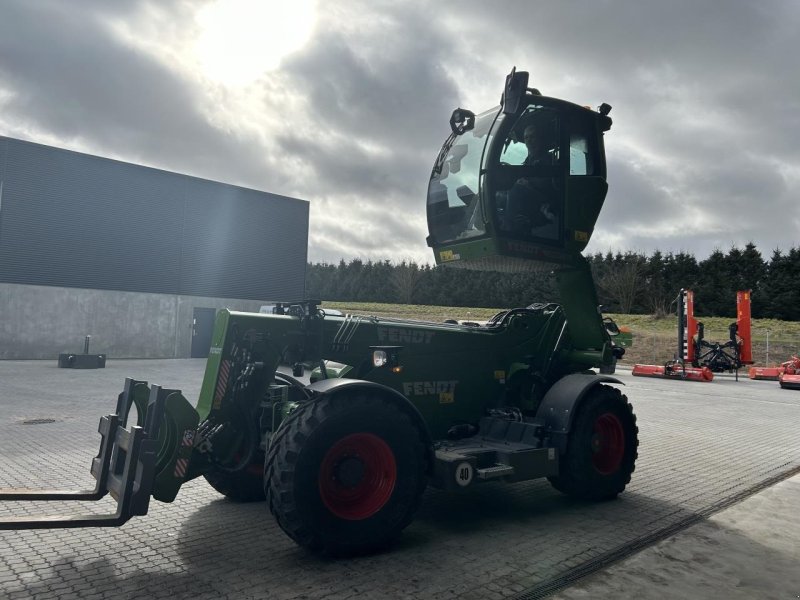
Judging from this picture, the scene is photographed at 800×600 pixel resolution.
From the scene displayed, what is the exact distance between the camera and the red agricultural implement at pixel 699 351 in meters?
22.3

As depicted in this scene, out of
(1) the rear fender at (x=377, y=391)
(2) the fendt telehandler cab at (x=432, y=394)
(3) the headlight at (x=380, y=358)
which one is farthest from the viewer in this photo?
(3) the headlight at (x=380, y=358)

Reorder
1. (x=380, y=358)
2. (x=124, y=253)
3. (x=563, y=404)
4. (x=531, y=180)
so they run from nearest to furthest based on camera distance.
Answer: (x=380, y=358) < (x=531, y=180) < (x=563, y=404) < (x=124, y=253)

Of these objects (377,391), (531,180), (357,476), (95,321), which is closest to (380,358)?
(377,391)

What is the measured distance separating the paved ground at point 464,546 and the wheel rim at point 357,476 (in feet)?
1.19

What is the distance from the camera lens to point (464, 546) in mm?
4613

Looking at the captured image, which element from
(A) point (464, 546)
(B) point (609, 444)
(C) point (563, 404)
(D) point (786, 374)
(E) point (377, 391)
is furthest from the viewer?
(D) point (786, 374)

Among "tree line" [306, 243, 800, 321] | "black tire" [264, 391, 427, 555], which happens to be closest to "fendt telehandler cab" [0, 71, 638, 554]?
"black tire" [264, 391, 427, 555]

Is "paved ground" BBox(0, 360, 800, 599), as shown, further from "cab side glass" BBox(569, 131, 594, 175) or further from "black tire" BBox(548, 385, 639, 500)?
"cab side glass" BBox(569, 131, 594, 175)

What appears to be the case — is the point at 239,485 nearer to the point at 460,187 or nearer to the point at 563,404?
the point at 563,404

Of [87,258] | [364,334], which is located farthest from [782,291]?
[364,334]

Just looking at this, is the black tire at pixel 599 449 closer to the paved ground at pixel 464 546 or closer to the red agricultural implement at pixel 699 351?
the paved ground at pixel 464 546

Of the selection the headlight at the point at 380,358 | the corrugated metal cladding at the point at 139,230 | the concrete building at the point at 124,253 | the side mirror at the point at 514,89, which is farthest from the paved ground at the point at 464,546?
the corrugated metal cladding at the point at 139,230

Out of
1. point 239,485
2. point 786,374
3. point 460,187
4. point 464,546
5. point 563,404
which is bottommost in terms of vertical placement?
point 464,546

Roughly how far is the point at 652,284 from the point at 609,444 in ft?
144
